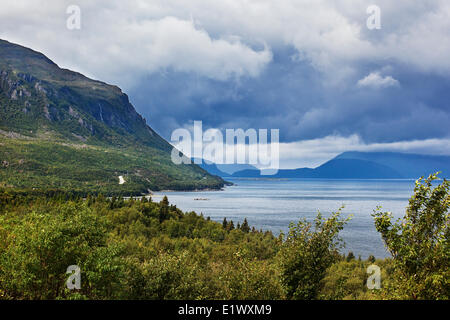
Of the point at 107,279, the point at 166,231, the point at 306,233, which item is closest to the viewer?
the point at 306,233

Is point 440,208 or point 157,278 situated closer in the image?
point 440,208

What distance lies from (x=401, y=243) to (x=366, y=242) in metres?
110

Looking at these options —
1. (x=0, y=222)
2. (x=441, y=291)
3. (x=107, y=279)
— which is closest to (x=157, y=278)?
(x=107, y=279)

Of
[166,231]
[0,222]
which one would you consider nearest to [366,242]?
[166,231]

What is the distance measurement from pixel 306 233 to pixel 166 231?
9250 cm

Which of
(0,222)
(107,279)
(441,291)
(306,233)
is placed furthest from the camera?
(0,222)

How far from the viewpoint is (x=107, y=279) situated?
3077 centimetres
